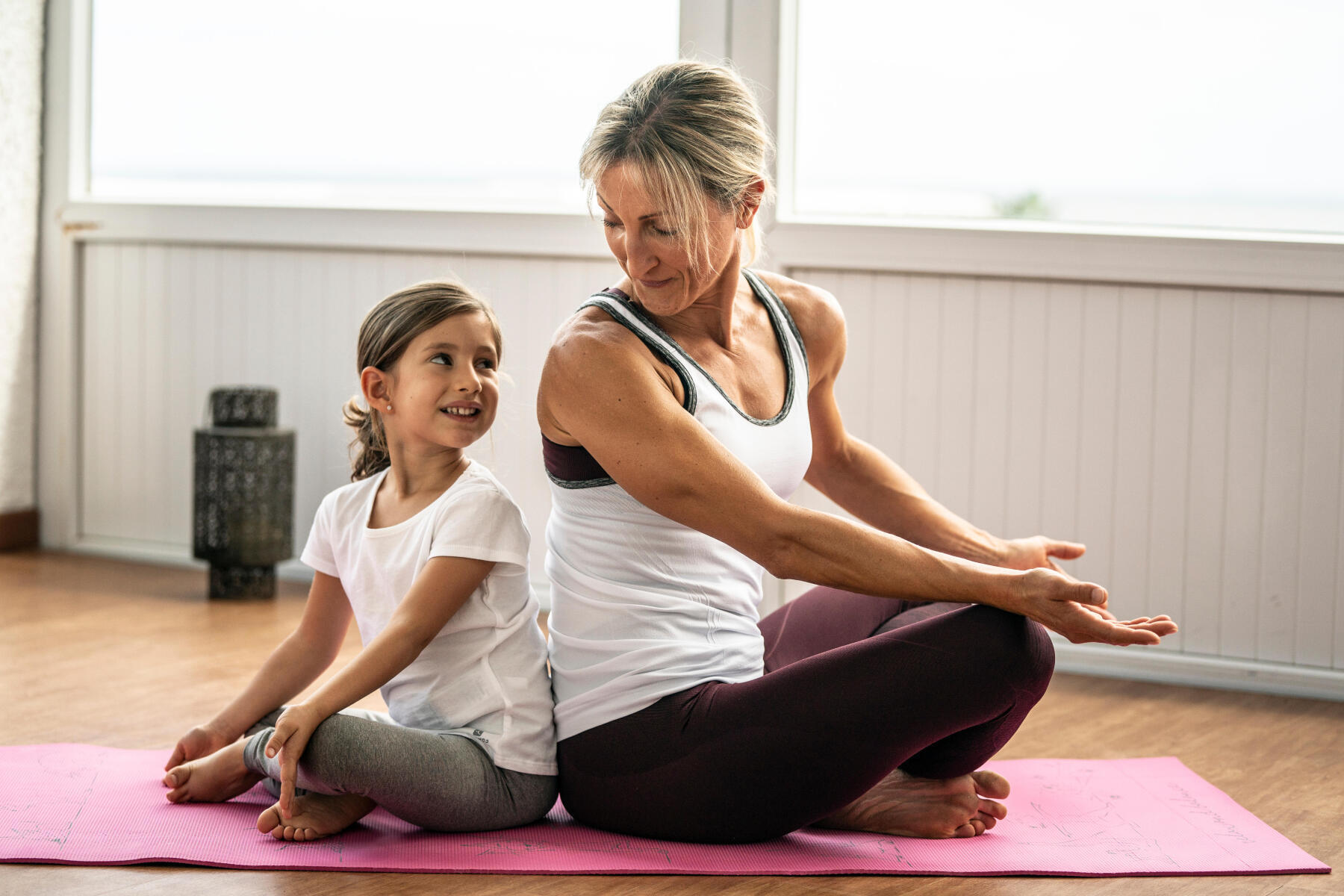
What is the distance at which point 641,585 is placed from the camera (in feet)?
5.08

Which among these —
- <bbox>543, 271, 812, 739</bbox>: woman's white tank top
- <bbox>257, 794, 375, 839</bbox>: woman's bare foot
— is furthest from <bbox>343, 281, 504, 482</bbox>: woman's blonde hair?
<bbox>257, 794, 375, 839</bbox>: woman's bare foot

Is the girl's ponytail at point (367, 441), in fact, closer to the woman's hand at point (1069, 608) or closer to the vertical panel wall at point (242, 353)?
the woman's hand at point (1069, 608)

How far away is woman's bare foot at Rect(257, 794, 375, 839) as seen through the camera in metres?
1.53

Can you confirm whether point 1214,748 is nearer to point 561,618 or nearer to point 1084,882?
point 1084,882

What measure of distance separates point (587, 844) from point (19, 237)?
2.72 meters

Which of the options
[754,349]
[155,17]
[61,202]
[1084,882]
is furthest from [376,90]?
[1084,882]

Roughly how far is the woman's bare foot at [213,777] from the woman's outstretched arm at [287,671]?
1.7 inches

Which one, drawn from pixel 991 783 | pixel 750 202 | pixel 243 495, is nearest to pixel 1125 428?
pixel 991 783

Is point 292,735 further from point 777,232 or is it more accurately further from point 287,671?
point 777,232

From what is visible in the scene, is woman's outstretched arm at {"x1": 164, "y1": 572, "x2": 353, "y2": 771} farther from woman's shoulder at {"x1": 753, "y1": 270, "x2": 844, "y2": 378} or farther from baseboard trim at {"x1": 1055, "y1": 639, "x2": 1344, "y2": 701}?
baseboard trim at {"x1": 1055, "y1": 639, "x2": 1344, "y2": 701}

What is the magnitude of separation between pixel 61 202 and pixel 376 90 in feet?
3.06

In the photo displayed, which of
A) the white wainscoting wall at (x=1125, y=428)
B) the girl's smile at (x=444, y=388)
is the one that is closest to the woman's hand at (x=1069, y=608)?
the girl's smile at (x=444, y=388)

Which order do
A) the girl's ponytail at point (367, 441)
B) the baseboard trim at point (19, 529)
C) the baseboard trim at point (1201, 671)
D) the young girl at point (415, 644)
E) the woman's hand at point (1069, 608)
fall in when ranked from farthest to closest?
the baseboard trim at point (19, 529) → the baseboard trim at point (1201, 671) → the girl's ponytail at point (367, 441) → the young girl at point (415, 644) → the woman's hand at point (1069, 608)

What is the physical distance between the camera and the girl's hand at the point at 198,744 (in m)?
1.69
